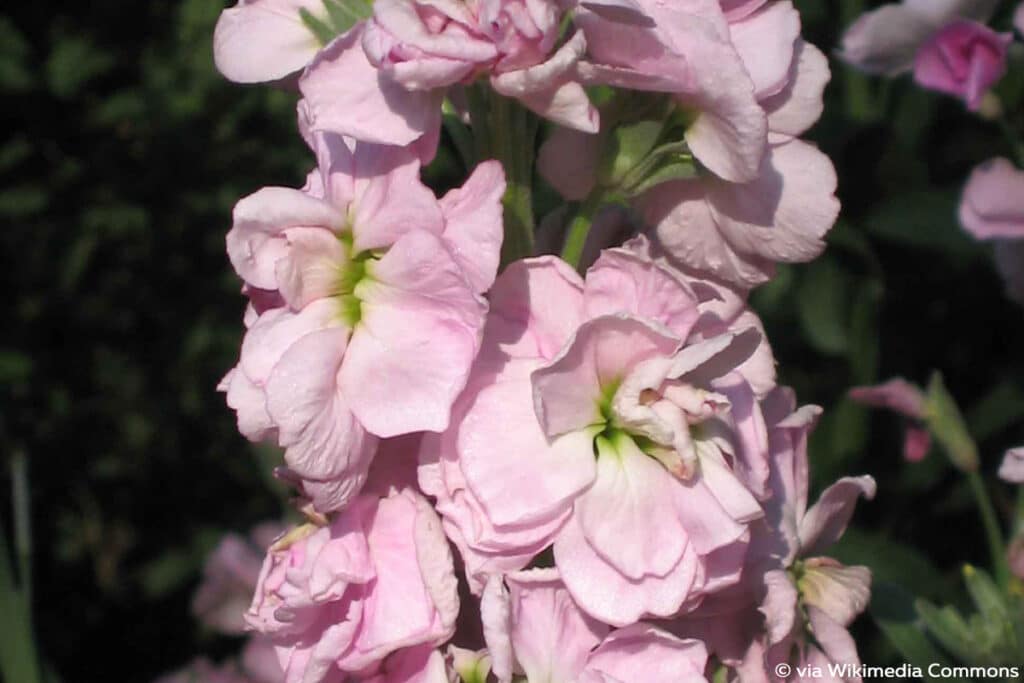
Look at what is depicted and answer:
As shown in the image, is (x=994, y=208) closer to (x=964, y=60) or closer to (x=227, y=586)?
(x=964, y=60)

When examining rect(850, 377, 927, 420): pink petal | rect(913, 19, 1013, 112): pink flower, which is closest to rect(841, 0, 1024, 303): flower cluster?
rect(913, 19, 1013, 112): pink flower

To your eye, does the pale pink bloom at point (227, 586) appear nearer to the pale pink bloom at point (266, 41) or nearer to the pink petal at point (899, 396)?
the pink petal at point (899, 396)

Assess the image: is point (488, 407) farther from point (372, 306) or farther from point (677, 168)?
point (677, 168)

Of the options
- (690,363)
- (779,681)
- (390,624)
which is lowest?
(779,681)

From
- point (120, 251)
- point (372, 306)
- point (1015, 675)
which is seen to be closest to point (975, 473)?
point (1015, 675)

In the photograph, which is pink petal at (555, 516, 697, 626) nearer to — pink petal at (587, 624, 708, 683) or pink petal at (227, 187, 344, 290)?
pink petal at (587, 624, 708, 683)

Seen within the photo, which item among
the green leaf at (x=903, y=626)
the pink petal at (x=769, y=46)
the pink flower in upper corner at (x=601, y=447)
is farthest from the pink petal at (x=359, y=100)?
the green leaf at (x=903, y=626)
